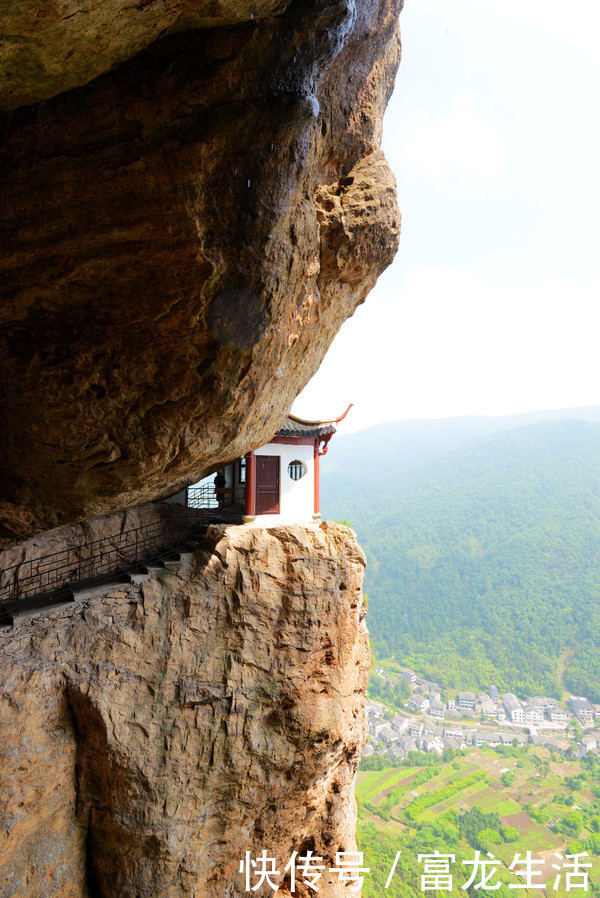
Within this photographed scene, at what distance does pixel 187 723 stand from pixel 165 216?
9.34 m

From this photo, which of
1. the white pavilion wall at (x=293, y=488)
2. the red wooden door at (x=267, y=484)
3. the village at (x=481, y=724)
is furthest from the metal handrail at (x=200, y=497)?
the village at (x=481, y=724)

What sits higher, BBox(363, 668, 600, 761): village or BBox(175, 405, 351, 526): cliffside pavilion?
BBox(175, 405, 351, 526): cliffside pavilion

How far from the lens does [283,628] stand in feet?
39.4

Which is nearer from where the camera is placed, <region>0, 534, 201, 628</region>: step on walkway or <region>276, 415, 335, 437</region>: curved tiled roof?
<region>0, 534, 201, 628</region>: step on walkway

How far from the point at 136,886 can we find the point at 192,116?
12.8 metres

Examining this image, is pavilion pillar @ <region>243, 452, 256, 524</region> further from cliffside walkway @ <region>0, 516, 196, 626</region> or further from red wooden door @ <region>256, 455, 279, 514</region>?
cliffside walkway @ <region>0, 516, 196, 626</region>

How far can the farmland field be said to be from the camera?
3947 cm

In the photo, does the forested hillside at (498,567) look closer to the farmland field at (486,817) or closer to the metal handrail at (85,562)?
the farmland field at (486,817)

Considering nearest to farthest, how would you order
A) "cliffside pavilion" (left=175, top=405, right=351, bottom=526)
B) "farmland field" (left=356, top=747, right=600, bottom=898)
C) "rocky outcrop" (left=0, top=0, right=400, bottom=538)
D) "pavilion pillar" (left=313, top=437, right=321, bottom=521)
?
"rocky outcrop" (left=0, top=0, right=400, bottom=538)
"cliffside pavilion" (left=175, top=405, right=351, bottom=526)
"pavilion pillar" (left=313, top=437, right=321, bottom=521)
"farmland field" (left=356, top=747, right=600, bottom=898)

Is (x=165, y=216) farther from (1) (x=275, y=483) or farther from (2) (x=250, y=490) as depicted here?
(1) (x=275, y=483)

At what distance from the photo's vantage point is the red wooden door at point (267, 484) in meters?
14.8

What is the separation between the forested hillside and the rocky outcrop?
79094 millimetres

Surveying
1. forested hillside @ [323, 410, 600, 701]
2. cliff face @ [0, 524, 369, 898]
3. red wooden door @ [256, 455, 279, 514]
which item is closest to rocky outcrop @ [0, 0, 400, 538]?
cliff face @ [0, 524, 369, 898]

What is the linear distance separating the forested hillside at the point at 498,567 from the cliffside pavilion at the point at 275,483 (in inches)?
2844
